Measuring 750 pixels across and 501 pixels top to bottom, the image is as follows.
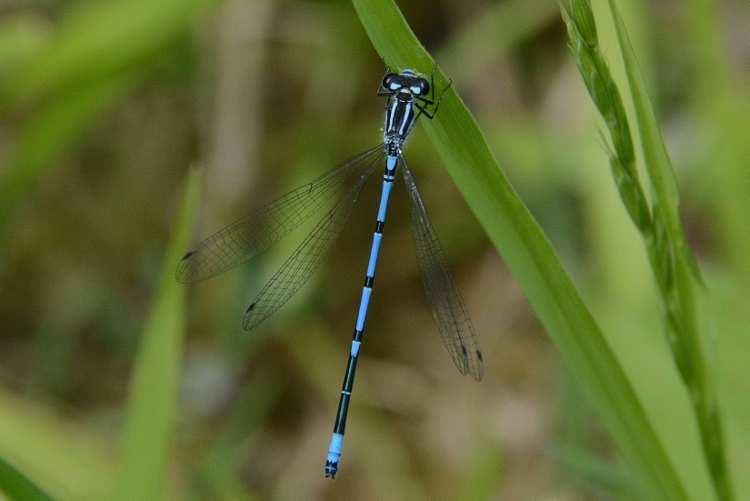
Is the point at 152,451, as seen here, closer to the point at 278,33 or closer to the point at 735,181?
the point at 735,181

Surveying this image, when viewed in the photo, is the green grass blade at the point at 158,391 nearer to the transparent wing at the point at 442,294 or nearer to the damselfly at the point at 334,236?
the damselfly at the point at 334,236

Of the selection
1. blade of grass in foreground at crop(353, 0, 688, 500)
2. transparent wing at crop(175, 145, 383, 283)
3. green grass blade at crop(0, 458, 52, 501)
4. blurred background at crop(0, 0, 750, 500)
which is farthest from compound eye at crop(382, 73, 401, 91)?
green grass blade at crop(0, 458, 52, 501)

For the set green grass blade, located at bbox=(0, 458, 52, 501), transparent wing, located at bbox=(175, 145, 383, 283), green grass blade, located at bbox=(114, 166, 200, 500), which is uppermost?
transparent wing, located at bbox=(175, 145, 383, 283)

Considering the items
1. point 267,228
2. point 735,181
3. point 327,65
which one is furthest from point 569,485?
point 327,65

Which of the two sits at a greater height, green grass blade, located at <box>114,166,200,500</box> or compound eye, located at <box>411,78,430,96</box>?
compound eye, located at <box>411,78,430,96</box>

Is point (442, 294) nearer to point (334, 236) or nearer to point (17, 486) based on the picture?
point (334, 236)

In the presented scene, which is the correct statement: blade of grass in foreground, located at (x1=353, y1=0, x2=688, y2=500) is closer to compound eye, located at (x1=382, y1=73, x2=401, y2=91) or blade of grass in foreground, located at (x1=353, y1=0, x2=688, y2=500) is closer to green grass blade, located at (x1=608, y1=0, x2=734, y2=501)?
green grass blade, located at (x1=608, y1=0, x2=734, y2=501)

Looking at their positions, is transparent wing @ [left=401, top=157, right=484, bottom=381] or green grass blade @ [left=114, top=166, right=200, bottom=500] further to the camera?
transparent wing @ [left=401, top=157, right=484, bottom=381]
